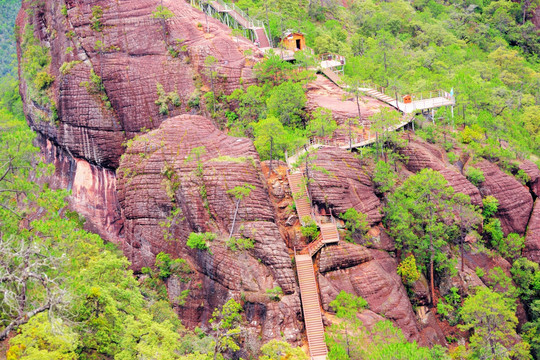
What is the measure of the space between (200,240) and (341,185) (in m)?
10.7

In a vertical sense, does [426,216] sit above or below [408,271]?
above

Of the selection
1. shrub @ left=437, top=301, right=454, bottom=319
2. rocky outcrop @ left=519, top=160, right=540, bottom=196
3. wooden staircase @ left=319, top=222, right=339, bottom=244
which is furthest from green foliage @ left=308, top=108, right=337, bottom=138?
rocky outcrop @ left=519, top=160, right=540, bottom=196

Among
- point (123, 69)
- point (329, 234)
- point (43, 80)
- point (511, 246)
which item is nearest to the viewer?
point (329, 234)

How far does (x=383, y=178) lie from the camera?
45406 mm

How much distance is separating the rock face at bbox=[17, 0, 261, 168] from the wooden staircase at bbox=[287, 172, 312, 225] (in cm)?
1451

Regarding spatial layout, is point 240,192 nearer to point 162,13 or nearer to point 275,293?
point 275,293

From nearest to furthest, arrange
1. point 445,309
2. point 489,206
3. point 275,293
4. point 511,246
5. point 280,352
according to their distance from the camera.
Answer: point 280,352, point 275,293, point 445,309, point 511,246, point 489,206

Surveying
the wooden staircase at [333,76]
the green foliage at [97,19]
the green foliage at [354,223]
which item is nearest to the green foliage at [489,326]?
the green foliage at [354,223]

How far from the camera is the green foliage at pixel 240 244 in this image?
3875cm

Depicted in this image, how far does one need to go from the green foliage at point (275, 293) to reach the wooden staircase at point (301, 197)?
597 cm

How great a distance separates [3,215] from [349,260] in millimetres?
20631

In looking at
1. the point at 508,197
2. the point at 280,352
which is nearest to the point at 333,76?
the point at 508,197

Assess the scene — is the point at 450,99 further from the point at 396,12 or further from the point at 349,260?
the point at 396,12

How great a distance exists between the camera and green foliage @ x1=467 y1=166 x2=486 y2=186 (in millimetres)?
48406
